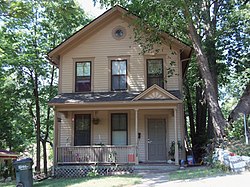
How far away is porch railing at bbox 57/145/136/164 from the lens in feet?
41.1

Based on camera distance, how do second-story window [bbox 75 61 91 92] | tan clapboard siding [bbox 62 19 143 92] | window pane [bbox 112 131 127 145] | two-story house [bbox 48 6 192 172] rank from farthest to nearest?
second-story window [bbox 75 61 91 92], tan clapboard siding [bbox 62 19 143 92], window pane [bbox 112 131 127 145], two-story house [bbox 48 6 192 172]

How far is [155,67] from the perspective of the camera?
46.9 feet

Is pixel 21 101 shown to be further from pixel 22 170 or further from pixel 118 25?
pixel 22 170

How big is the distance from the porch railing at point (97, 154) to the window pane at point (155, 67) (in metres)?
4.03

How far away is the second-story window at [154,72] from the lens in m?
14.1

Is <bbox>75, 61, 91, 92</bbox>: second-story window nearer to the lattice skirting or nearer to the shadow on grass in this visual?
the lattice skirting

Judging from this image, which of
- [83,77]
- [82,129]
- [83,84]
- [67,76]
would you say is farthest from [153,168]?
[67,76]

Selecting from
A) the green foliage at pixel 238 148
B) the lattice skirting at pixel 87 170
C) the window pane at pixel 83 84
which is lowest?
the lattice skirting at pixel 87 170

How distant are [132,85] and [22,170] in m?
6.68

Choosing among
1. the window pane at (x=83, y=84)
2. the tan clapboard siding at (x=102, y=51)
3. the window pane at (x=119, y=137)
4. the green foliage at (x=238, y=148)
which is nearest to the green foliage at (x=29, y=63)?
the tan clapboard siding at (x=102, y=51)

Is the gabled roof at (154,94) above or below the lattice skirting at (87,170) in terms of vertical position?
above

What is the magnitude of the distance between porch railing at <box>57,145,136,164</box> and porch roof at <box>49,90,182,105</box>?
2.10 metres

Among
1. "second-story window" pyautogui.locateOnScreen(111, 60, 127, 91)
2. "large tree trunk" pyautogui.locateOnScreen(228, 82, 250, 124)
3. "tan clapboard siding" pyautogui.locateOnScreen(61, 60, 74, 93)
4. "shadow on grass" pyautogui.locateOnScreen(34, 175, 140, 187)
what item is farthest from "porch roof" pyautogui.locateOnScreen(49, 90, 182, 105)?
"shadow on grass" pyautogui.locateOnScreen(34, 175, 140, 187)

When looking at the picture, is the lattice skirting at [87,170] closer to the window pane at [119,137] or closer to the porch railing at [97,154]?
the porch railing at [97,154]
